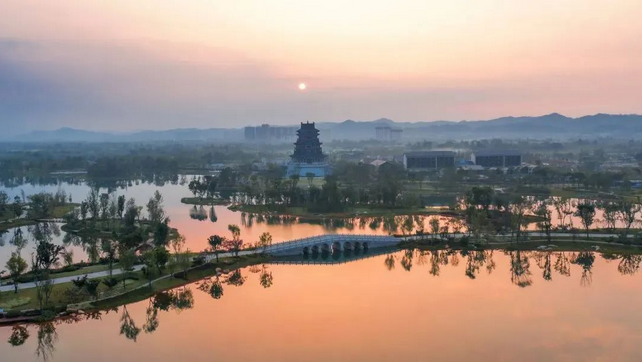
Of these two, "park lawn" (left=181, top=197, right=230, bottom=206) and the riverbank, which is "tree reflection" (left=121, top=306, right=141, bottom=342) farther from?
"park lawn" (left=181, top=197, right=230, bottom=206)

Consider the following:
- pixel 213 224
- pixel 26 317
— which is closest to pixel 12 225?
pixel 213 224

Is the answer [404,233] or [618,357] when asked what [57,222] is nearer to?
[404,233]

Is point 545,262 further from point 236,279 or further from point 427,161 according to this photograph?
point 427,161

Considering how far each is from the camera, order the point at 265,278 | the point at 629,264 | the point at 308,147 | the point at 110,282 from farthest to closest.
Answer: the point at 308,147 → the point at 629,264 → the point at 265,278 → the point at 110,282

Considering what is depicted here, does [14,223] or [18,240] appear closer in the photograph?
[18,240]

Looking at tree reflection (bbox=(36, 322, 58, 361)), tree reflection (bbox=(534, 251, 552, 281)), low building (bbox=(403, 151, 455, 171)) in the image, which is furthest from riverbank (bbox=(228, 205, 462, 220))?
low building (bbox=(403, 151, 455, 171))

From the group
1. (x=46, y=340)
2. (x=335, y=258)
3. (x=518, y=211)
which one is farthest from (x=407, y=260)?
(x=46, y=340)

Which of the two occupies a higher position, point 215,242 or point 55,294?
point 215,242
